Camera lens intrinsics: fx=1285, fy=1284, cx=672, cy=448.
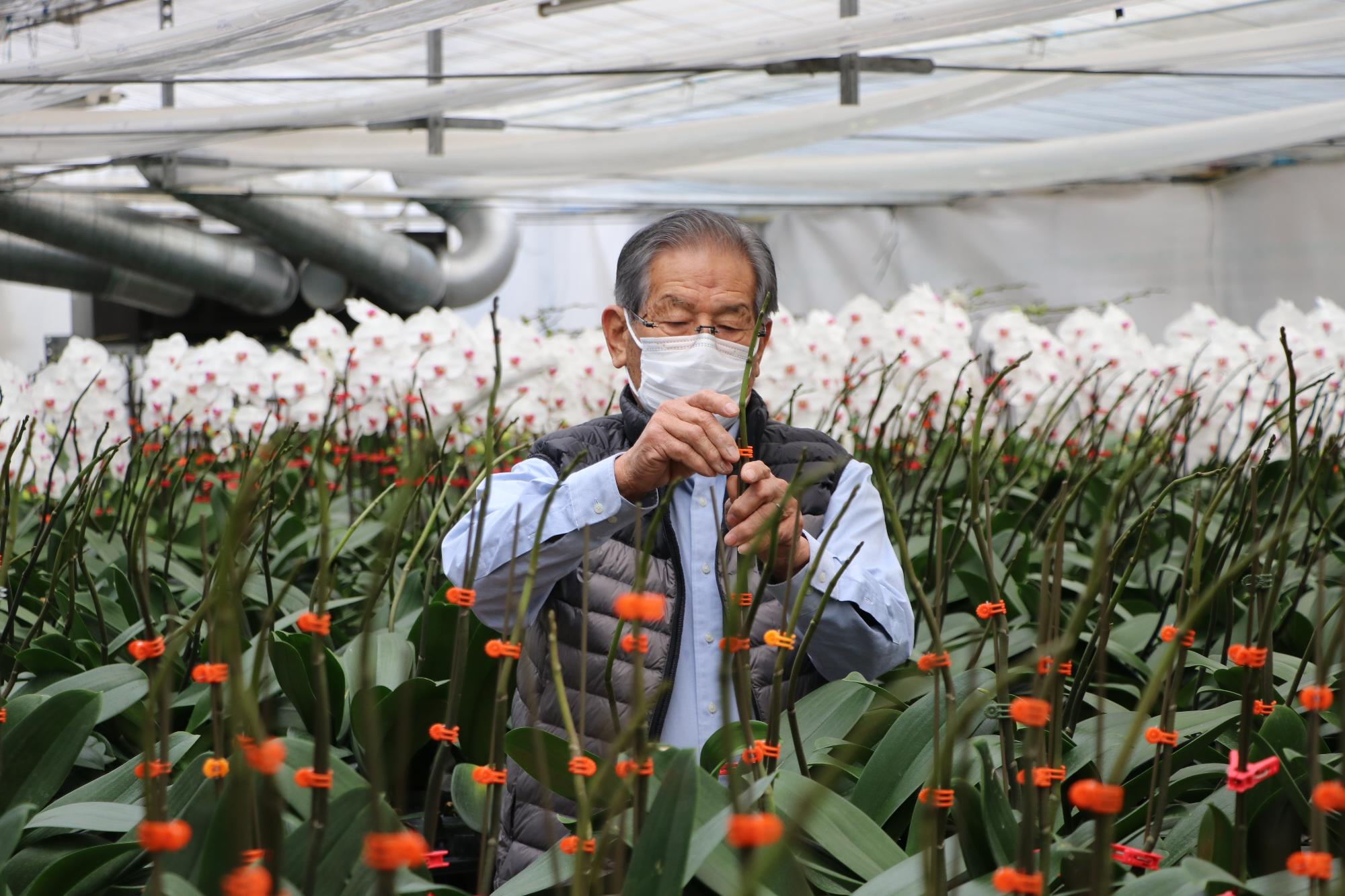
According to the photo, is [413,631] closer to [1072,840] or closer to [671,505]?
[671,505]

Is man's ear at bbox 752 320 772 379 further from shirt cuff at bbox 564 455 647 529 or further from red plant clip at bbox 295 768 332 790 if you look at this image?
red plant clip at bbox 295 768 332 790

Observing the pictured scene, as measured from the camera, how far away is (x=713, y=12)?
4.31 m

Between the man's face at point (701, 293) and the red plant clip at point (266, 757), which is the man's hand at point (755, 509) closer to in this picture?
the man's face at point (701, 293)

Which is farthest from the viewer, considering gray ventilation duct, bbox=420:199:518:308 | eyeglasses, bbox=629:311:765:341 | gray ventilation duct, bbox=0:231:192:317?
gray ventilation duct, bbox=420:199:518:308

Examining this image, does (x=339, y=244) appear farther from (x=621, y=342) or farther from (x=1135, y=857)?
(x=1135, y=857)

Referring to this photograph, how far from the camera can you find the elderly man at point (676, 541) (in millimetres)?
1105

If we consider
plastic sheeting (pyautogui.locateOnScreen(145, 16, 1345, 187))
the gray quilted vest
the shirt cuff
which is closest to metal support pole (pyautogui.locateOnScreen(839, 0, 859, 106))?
plastic sheeting (pyautogui.locateOnScreen(145, 16, 1345, 187))

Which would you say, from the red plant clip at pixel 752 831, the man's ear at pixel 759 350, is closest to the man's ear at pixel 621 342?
the man's ear at pixel 759 350

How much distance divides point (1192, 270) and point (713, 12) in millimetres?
4873

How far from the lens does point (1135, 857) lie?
0.81 meters

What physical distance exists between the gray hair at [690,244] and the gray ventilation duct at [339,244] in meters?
5.29

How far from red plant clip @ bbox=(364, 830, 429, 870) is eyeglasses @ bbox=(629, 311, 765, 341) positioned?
2.40ft

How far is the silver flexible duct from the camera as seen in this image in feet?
22.0

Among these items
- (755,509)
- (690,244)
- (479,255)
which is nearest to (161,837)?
(755,509)
